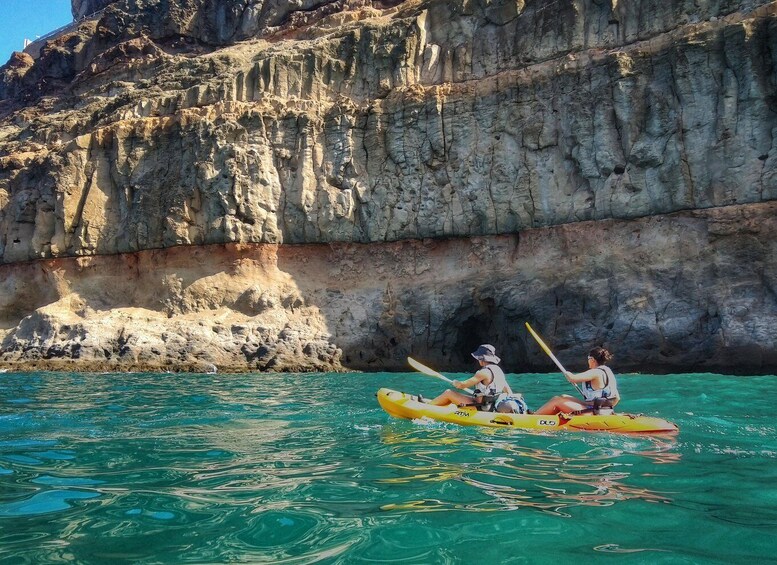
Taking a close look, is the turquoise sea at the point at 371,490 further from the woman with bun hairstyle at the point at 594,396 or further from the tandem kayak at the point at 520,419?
the woman with bun hairstyle at the point at 594,396

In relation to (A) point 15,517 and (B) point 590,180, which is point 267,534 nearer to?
(A) point 15,517

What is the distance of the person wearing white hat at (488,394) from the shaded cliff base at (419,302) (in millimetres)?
10601

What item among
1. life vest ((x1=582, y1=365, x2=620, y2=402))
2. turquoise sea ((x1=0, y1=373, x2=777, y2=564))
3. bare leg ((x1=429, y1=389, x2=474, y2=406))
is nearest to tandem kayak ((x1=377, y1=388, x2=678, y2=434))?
turquoise sea ((x1=0, y1=373, x2=777, y2=564))

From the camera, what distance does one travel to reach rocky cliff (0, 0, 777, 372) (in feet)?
67.3

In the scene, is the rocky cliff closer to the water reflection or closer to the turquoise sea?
the turquoise sea

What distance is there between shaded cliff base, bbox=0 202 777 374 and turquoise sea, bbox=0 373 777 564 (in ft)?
28.5

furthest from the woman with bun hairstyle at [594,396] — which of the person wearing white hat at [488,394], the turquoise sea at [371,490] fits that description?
the turquoise sea at [371,490]

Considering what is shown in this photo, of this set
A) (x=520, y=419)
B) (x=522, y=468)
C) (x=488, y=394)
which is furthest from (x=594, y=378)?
(x=522, y=468)

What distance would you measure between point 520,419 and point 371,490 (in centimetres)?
440

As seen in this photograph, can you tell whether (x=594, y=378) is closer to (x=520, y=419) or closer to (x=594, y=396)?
(x=594, y=396)

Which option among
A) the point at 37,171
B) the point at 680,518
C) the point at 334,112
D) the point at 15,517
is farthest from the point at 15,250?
the point at 680,518

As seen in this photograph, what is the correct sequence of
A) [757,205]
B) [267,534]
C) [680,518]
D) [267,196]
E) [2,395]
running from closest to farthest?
[267,534] < [680,518] < [2,395] < [757,205] < [267,196]

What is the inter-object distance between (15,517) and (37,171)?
28.4 metres

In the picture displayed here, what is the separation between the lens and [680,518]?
498cm
